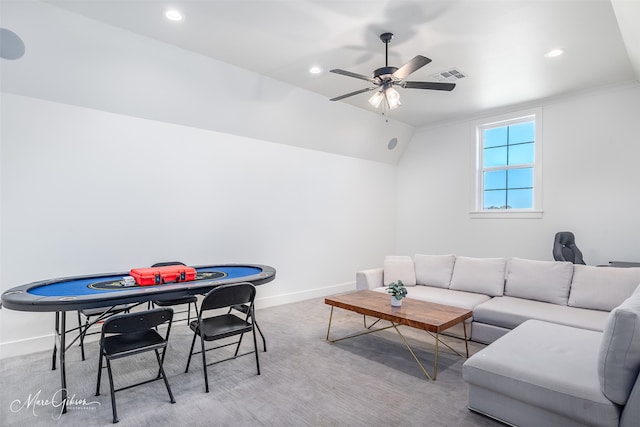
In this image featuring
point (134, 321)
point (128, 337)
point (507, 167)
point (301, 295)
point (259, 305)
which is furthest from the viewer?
point (507, 167)

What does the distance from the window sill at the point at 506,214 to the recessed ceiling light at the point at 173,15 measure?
512cm

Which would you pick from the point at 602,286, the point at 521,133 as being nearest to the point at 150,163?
the point at 602,286

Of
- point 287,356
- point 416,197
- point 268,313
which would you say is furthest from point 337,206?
point 287,356

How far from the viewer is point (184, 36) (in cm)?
320

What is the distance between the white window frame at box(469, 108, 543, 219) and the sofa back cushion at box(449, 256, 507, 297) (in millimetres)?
1732

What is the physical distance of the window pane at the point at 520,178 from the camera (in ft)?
17.3

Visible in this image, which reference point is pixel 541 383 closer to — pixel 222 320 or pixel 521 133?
pixel 222 320

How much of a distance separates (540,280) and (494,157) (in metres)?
2.80

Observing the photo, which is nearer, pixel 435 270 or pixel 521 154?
pixel 435 270

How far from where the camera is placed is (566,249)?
4430mm

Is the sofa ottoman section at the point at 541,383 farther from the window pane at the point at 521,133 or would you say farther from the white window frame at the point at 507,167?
the window pane at the point at 521,133

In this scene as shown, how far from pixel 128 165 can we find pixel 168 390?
8.03ft

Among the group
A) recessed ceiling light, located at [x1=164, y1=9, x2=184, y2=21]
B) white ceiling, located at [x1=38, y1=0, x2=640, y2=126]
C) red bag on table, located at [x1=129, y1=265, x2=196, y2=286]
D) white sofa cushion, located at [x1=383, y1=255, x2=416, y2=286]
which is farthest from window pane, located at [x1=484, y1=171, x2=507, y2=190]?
recessed ceiling light, located at [x1=164, y1=9, x2=184, y2=21]

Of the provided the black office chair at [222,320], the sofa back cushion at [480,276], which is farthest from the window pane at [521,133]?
the black office chair at [222,320]
